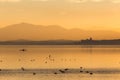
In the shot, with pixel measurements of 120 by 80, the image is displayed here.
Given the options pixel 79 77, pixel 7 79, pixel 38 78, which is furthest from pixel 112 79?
pixel 7 79

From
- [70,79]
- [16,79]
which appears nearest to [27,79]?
[16,79]

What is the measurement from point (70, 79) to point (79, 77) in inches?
75.8

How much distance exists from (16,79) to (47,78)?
3319 mm

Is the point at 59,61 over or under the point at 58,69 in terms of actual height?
over

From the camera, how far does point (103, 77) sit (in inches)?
1827

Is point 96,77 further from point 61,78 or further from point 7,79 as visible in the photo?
point 7,79

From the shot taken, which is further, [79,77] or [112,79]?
[79,77]

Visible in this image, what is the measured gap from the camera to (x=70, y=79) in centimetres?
4519

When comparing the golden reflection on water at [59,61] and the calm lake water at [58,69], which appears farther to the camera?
the golden reflection on water at [59,61]

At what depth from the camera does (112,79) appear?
4391cm

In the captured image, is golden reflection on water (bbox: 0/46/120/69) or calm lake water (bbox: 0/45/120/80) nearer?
calm lake water (bbox: 0/45/120/80)

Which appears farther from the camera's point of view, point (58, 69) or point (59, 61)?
point (59, 61)

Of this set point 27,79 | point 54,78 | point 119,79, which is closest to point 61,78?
point 54,78

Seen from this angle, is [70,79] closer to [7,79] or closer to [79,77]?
[79,77]
